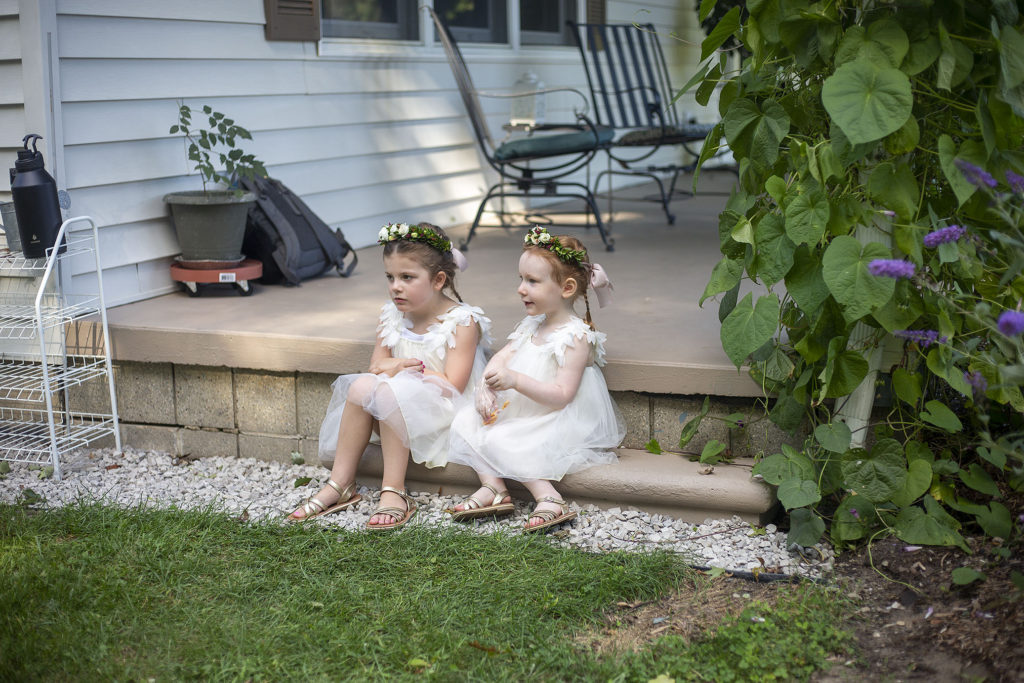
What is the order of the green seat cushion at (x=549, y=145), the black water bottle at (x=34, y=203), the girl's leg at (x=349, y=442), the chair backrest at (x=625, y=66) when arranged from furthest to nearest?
the chair backrest at (x=625, y=66) < the green seat cushion at (x=549, y=145) < the black water bottle at (x=34, y=203) < the girl's leg at (x=349, y=442)

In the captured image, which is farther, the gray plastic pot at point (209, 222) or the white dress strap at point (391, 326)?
the gray plastic pot at point (209, 222)

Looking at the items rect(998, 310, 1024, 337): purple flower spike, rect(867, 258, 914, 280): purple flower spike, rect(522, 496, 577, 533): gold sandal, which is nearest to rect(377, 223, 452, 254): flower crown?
rect(522, 496, 577, 533): gold sandal

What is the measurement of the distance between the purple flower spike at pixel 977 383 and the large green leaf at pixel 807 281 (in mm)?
308

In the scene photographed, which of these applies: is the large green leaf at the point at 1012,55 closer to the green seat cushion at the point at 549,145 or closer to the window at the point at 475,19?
the green seat cushion at the point at 549,145

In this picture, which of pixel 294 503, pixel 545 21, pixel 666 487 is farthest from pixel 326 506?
pixel 545 21

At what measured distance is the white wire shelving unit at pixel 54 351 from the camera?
2889 mm

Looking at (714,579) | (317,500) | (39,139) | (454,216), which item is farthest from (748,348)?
(454,216)

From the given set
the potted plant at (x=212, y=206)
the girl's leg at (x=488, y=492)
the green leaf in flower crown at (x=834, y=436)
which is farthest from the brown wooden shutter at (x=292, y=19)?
the green leaf in flower crown at (x=834, y=436)

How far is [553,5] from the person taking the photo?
19.6ft

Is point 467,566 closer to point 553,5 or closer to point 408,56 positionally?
point 408,56

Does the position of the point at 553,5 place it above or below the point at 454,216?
above

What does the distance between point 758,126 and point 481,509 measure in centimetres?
105

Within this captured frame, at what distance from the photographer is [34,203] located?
107 inches

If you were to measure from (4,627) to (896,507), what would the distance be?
1.77m
